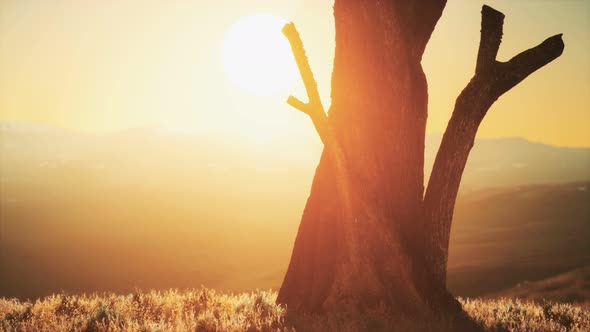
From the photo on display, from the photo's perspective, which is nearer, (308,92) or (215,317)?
(215,317)

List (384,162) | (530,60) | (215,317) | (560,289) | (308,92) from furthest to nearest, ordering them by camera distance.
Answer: (560,289)
(308,92)
(384,162)
(530,60)
(215,317)

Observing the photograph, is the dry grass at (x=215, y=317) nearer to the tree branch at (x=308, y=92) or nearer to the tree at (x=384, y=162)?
the tree at (x=384, y=162)

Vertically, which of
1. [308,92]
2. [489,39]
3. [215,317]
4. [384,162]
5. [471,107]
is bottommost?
[215,317]

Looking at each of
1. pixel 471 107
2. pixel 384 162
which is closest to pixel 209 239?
pixel 384 162

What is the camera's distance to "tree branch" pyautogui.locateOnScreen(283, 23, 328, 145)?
7.66 meters

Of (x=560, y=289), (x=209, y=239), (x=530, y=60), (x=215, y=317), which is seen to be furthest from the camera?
(x=209, y=239)

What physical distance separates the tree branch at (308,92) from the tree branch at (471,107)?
1.71 m

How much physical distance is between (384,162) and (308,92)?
1.52 metres

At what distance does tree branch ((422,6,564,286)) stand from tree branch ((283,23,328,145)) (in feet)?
5.60

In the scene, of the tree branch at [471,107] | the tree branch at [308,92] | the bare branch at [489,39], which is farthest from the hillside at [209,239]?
the tree branch at [308,92]

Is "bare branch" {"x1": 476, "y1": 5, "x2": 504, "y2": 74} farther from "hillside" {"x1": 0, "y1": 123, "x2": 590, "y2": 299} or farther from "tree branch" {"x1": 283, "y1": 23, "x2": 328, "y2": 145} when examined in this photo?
"hillside" {"x1": 0, "y1": 123, "x2": 590, "y2": 299}

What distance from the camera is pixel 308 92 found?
782cm

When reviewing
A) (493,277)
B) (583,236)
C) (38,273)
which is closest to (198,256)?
(38,273)

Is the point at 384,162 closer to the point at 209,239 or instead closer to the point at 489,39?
the point at 489,39
